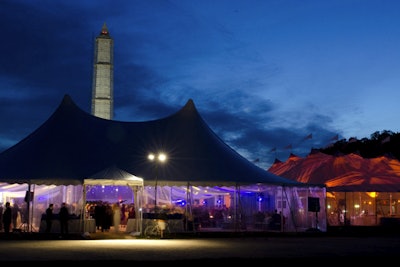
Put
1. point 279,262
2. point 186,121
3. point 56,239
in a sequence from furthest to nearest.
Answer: point 186,121
point 56,239
point 279,262

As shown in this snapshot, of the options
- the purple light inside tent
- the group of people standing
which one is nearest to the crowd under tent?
the group of people standing

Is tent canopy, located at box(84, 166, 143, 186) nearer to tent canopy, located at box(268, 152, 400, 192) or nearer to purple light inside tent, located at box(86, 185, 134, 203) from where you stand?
purple light inside tent, located at box(86, 185, 134, 203)

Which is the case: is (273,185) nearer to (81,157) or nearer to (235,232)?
(235,232)

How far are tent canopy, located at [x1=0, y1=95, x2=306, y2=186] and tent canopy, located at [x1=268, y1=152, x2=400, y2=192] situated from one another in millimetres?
8712

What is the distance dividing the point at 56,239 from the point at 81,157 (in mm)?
3989

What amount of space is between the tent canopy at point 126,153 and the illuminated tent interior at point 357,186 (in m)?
8.79

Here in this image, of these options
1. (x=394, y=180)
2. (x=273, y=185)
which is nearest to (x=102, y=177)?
(x=273, y=185)

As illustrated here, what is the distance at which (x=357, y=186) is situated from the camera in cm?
3162

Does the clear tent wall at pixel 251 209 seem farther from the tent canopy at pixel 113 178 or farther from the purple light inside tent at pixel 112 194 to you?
the purple light inside tent at pixel 112 194

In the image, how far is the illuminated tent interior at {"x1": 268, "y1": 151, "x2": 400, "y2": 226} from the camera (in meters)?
31.8

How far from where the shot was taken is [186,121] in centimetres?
2603

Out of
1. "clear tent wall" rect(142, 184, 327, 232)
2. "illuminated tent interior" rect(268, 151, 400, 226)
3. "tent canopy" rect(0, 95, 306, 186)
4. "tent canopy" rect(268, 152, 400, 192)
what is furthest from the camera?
"illuminated tent interior" rect(268, 151, 400, 226)

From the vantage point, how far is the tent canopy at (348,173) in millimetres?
31719

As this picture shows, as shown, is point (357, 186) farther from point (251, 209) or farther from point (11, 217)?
point (11, 217)
